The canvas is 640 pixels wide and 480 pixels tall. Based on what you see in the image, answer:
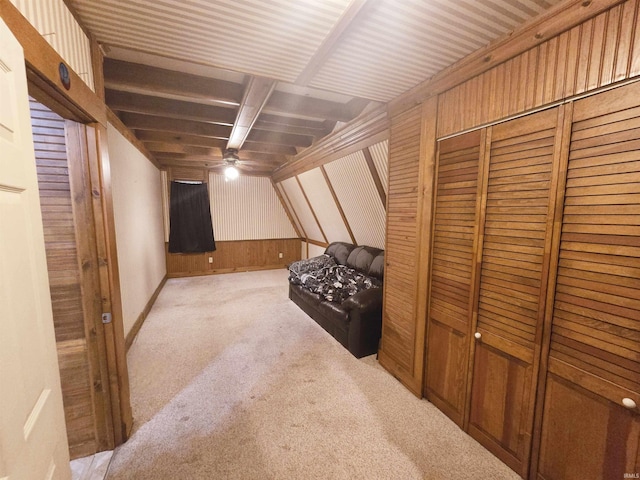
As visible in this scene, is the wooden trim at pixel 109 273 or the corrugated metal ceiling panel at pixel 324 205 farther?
the corrugated metal ceiling panel at pixel 324 205

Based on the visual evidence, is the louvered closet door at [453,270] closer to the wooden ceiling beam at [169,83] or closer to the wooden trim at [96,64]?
the wooden ceiling beam at [169,83]

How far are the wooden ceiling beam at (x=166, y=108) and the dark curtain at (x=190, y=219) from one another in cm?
311

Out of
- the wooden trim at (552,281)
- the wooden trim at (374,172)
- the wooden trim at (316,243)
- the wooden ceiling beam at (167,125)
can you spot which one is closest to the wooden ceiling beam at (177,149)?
the wooden ceiling beam at (167,125)

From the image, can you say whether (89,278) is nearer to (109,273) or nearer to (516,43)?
(109,273)

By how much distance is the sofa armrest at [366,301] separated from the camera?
274 cm

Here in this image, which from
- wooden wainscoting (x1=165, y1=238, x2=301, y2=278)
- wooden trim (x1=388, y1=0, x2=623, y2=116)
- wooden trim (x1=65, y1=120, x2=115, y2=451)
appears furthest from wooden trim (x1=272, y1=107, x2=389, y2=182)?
wooden wainscoting (x1=165, y1=238, x2=301, y2=278)

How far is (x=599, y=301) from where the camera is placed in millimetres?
1159

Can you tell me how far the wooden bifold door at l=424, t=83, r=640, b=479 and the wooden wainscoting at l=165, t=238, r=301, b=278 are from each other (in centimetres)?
526

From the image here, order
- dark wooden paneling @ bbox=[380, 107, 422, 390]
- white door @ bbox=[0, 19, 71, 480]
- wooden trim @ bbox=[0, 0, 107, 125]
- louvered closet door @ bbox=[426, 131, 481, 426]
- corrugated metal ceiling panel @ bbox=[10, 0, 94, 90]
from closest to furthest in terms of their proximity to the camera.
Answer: white door @ bbox=[0, 19, 71, 480], wooden trim @ bbox=[0, 0, 107, 125], corrugated metal ceiling panel @ bbox=[10, 0, 94, 90], louvered closet door @ bbox=[426, 131, 481, 426], dark wooden paneling @ bbox=[380, 107, 422, 390]

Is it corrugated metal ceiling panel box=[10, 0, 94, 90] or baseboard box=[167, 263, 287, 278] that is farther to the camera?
baseboard box=[167, 263, 287, 278]

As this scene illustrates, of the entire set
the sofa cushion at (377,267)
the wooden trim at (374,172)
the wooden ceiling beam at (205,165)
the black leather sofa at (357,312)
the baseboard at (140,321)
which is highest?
the wooden ceiling beam at (205,165)

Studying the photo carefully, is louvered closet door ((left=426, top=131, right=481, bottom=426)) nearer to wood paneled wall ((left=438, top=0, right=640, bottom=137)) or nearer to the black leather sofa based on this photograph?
wood paneled wall ((left=438, top=0, right=640, bottom=137))

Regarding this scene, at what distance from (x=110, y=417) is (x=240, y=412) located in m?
0.78

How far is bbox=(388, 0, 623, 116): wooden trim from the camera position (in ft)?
3.75
